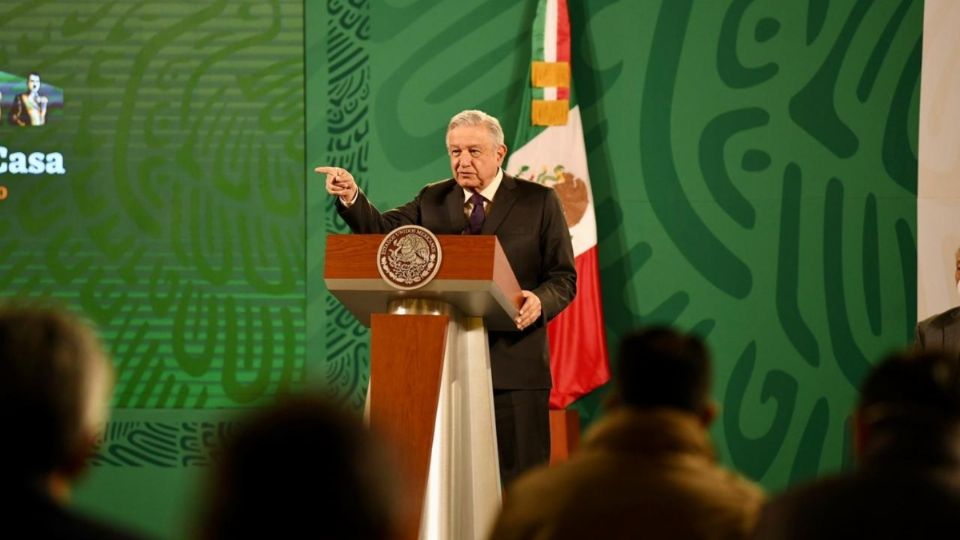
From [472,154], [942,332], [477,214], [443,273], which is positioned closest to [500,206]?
[477,214]

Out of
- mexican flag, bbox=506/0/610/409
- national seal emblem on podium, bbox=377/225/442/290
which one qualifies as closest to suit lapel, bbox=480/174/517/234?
national seal emblem on podium, bbox=377/225/442/290

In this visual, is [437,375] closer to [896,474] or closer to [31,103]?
[896,474]

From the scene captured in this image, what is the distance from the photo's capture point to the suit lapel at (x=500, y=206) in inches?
179

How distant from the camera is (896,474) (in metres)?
1.67

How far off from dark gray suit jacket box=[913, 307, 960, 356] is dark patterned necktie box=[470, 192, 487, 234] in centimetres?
180

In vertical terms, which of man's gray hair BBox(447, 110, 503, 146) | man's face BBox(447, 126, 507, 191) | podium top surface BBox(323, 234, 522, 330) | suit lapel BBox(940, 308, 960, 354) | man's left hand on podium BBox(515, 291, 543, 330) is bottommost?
suit lapel BBox(940, 308, 960, 354)

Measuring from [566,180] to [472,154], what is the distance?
2.08 m

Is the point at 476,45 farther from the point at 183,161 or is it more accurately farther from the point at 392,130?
the point at 183,161

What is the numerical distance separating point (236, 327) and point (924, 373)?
17.4 feet

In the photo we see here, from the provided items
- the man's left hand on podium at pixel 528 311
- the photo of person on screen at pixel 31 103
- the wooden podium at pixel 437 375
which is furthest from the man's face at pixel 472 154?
the photo of person on screen at pixel 31 103

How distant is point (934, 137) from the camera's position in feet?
21.6

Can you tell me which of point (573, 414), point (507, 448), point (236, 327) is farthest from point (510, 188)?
point (236, 327)

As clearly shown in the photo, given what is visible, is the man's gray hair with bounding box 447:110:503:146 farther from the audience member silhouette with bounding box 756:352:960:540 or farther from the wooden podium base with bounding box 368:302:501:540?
the audience member silhouette with bounding box 756:352:960:540

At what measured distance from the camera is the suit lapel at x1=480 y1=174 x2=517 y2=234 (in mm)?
4551
